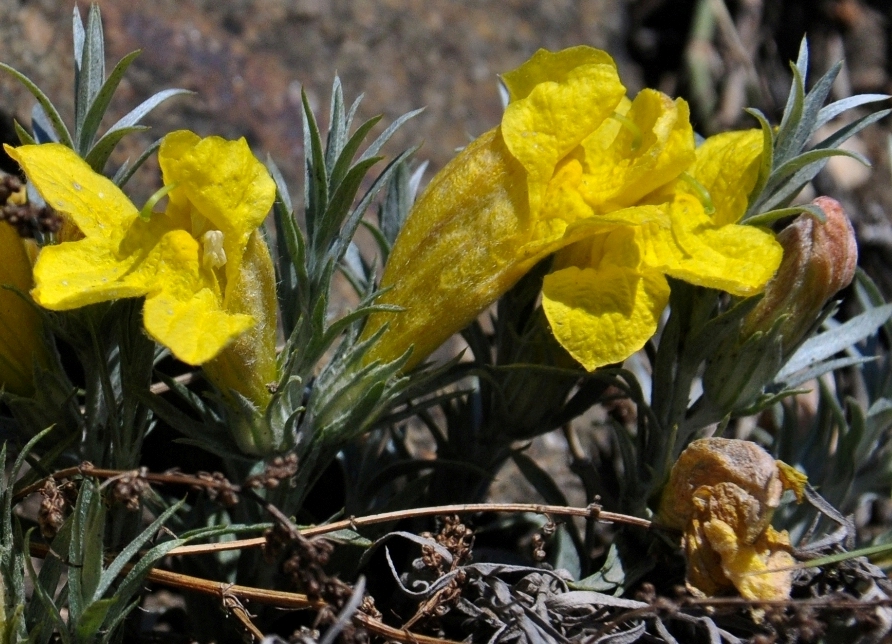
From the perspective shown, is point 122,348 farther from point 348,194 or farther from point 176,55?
point 176,55

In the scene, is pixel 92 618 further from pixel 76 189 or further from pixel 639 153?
pixel 639 153

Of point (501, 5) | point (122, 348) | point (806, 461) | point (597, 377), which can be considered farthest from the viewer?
point (501, 5)

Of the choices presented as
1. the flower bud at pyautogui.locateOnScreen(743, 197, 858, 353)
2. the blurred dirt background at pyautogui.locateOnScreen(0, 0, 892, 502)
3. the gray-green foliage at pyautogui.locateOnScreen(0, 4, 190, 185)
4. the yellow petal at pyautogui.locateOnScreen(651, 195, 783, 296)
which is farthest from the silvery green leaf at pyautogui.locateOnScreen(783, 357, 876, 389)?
the gray-green foliage at pyautogui.locateOnScreen(0, 4, 190, 185)

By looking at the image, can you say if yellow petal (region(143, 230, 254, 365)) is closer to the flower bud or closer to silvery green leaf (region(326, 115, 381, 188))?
silvery green leaf (region(326, 115, 381, 188))

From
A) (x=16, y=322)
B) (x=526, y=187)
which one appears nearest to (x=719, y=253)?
(x=526, y=187)

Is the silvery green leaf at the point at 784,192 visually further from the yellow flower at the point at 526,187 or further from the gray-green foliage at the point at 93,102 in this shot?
the gray-green foliage at the point at 93,102

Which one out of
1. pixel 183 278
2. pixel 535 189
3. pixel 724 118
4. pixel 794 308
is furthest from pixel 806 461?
pixel 724 118
